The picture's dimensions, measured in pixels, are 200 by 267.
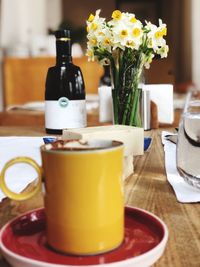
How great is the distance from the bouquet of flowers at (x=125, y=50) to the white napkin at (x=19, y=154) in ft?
0.70

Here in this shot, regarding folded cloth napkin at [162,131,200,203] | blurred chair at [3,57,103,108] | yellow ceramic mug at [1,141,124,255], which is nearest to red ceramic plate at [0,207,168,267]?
yellow ceramic mug at [1,141,124,255]

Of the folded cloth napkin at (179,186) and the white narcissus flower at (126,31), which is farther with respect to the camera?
the white narcissus flower at (126,31)

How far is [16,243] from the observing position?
0.39 metres

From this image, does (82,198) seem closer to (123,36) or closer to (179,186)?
(179,186)

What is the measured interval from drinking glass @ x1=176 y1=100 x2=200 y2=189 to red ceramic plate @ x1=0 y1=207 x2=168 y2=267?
0.73 ft

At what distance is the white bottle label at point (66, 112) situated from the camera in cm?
112

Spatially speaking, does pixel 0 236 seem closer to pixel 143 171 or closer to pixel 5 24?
pixel 143 171

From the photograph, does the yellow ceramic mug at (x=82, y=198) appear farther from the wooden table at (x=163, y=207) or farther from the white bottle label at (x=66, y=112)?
the white bottle label at (x=66, y=112)

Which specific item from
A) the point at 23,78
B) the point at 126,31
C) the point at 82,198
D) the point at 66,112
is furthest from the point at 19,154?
the point at 23,78

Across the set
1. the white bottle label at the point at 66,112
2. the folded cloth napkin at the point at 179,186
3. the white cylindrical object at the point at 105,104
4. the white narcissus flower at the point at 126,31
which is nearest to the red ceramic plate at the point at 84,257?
the folded cloth napkin at the point at 179,186

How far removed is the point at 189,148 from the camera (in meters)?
0.65

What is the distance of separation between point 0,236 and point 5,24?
13.3 feet

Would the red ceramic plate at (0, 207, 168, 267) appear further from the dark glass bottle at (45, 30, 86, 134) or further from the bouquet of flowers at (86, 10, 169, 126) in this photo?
the dark glass bottle at (45, 30, 86, 134)

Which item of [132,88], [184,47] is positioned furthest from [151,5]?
[132,88]
